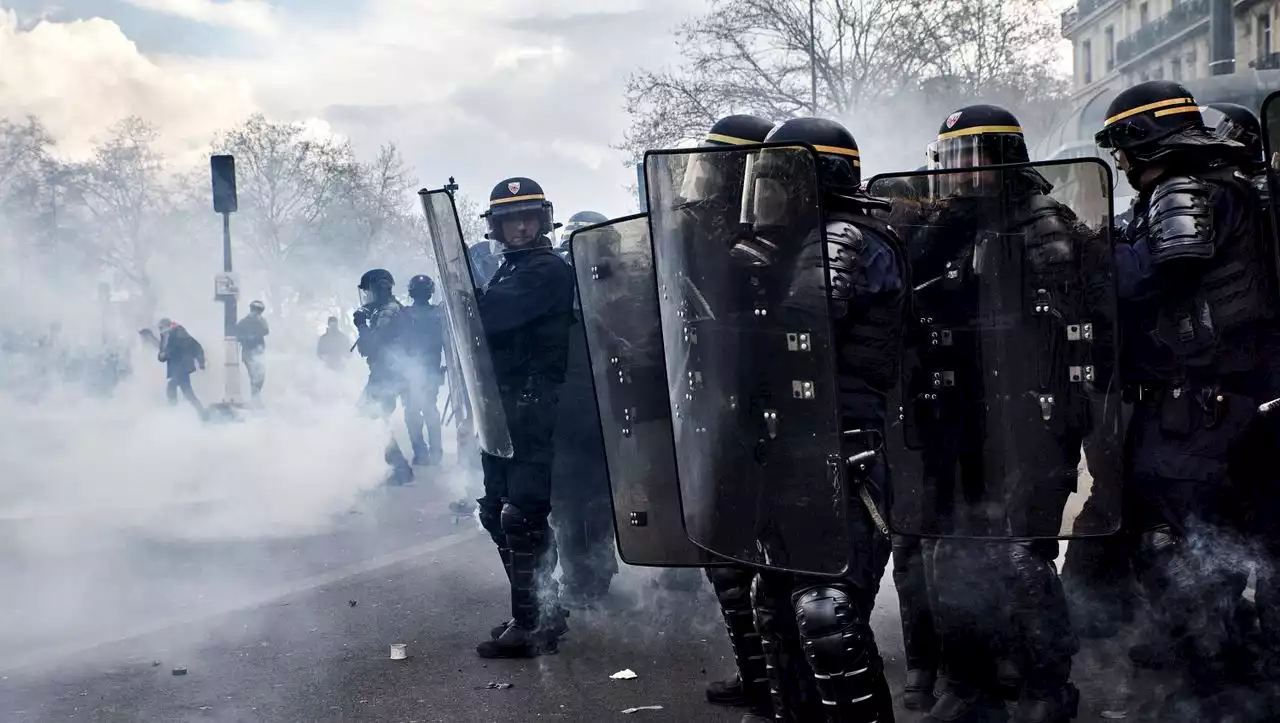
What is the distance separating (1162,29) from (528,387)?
41.2 m

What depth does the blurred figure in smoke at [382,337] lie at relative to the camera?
11055mm

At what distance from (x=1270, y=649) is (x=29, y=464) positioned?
1121 cm

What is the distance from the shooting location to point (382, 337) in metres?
11.0

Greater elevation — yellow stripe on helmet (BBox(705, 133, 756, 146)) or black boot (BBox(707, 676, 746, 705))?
yellow stripe on helmet (BBox(705, 133, 756, 146))

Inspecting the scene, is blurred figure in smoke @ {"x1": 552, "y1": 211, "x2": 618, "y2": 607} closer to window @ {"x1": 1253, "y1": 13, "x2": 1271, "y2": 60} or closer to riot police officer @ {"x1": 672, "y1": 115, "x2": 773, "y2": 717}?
riot police officer @ {"x1": 672, "y1": 115, "x2": 773, "y2": 717}

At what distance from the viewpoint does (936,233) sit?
385 cm

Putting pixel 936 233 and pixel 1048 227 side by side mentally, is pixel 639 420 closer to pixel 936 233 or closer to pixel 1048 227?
pixel 936 233

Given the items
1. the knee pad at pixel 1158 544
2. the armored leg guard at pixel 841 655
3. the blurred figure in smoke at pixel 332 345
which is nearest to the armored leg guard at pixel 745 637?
the armored leg guard at pixel 841 655

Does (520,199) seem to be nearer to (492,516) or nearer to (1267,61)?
(492,516)

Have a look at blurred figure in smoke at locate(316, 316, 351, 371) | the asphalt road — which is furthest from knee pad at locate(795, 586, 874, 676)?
blurred figure in smoke at locate(316, 316, 351, 371)

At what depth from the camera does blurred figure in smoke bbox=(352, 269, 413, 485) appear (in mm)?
11055

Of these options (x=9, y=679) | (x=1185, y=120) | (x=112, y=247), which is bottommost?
(x=9, y=679)

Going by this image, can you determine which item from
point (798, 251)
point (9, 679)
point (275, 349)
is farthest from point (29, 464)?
point (275, 349)

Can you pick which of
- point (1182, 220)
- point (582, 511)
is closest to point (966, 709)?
point (1182, 220)
